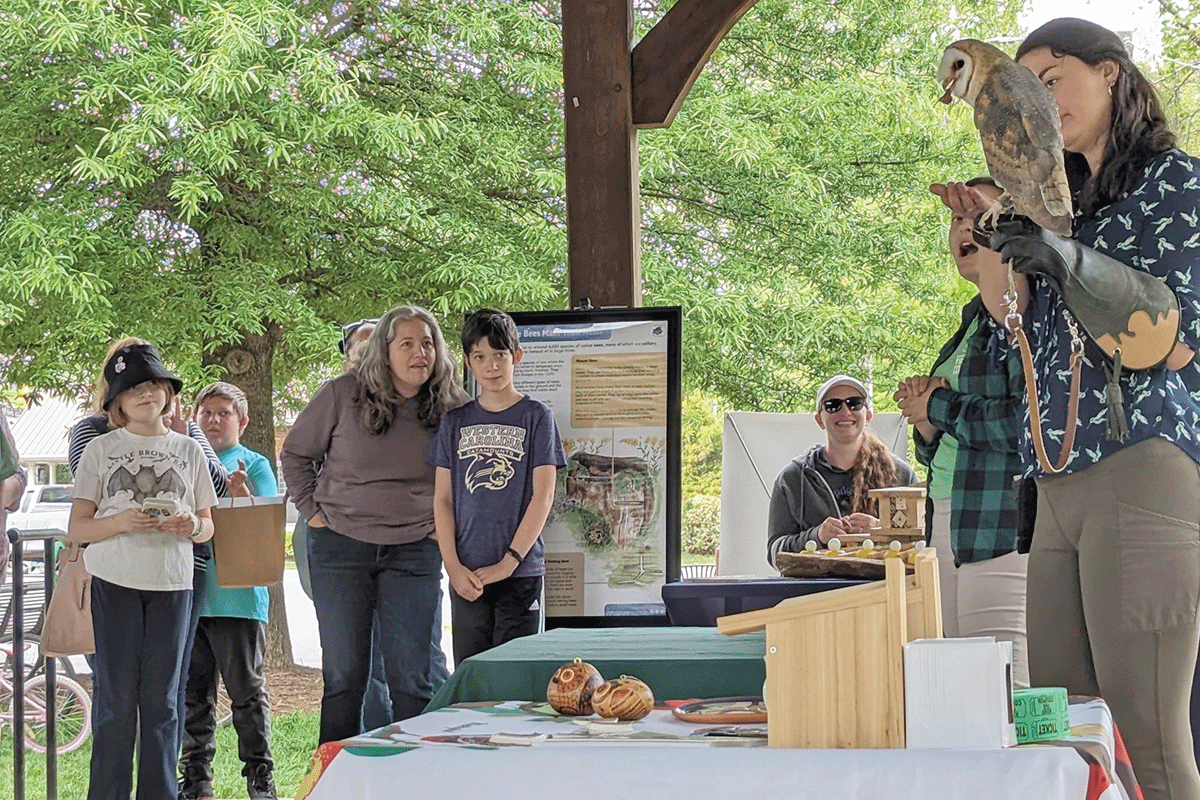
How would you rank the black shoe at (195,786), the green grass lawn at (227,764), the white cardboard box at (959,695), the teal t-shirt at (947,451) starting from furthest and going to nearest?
the green grass lawn at (227,764)
the black shoe at (195,786)
the teal t-shirt at (947,451)
the white cardboard box at (959,695)

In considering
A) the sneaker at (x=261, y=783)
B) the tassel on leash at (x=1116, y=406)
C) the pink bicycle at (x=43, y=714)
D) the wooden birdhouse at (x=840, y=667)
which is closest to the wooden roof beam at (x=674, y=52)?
the sneaker at (x=261, y=783)

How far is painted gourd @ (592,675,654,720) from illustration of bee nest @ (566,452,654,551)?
87.7 inches

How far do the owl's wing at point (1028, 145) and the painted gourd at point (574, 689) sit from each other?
0.71 meters

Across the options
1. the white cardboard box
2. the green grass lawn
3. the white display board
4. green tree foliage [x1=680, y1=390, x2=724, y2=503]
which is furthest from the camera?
green tree foliage [x1=680, y1=390, x2=724, y2=503]

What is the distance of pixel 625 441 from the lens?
370 cm

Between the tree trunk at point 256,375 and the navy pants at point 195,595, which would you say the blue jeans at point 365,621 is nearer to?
the navy pants at point 195,595

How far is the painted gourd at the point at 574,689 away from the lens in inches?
56.3

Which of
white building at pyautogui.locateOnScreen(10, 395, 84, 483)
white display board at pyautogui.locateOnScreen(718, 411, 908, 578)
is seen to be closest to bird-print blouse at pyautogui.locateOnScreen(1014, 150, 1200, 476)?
white display board at pyautogui.locateOnScreen(718, 411, 908, 578)

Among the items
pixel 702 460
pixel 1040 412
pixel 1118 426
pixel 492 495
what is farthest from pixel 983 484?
pixel 702 460

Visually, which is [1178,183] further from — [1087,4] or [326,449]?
[1087,4]

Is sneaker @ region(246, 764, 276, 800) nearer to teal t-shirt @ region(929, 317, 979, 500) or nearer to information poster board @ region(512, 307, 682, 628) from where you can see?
information poster board @ region(512, 307, 682, 628)

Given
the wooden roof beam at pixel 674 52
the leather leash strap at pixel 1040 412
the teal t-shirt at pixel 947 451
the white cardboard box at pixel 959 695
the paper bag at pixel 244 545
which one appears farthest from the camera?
the wooden roof beam at pixel 674 52

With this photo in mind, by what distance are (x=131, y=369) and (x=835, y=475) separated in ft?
6.22

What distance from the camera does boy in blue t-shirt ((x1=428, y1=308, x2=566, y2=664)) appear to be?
310cm
